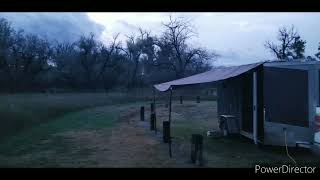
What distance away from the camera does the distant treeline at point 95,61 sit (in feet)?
206

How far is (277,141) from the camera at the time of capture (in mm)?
12586

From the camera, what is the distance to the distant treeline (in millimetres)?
62844

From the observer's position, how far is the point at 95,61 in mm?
77500

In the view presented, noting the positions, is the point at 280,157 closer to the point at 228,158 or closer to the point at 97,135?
the point at 228,158

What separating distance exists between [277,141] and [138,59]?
71142mm

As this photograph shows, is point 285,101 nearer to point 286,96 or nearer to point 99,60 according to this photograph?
point 286,96

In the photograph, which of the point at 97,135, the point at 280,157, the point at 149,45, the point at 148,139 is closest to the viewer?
the point at 280,157

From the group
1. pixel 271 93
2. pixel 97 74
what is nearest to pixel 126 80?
pixel 97 74

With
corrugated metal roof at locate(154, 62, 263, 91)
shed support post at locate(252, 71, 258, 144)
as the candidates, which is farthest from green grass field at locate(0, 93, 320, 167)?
corrugated metal roof at locate(154, 62, 263, 91)

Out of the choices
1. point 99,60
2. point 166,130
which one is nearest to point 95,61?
point 99,60

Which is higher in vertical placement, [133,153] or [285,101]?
[285,101]

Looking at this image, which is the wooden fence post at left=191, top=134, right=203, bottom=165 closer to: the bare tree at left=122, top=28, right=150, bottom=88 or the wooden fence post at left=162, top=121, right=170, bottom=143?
the wooden fence post at left=162, top=121, right=170, bottom=143

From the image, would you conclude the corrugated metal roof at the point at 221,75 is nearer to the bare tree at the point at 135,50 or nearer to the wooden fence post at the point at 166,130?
the wooden fence post at the point at 166,130

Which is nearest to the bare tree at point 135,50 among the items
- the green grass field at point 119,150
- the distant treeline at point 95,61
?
the distant treeline at point 95,61
